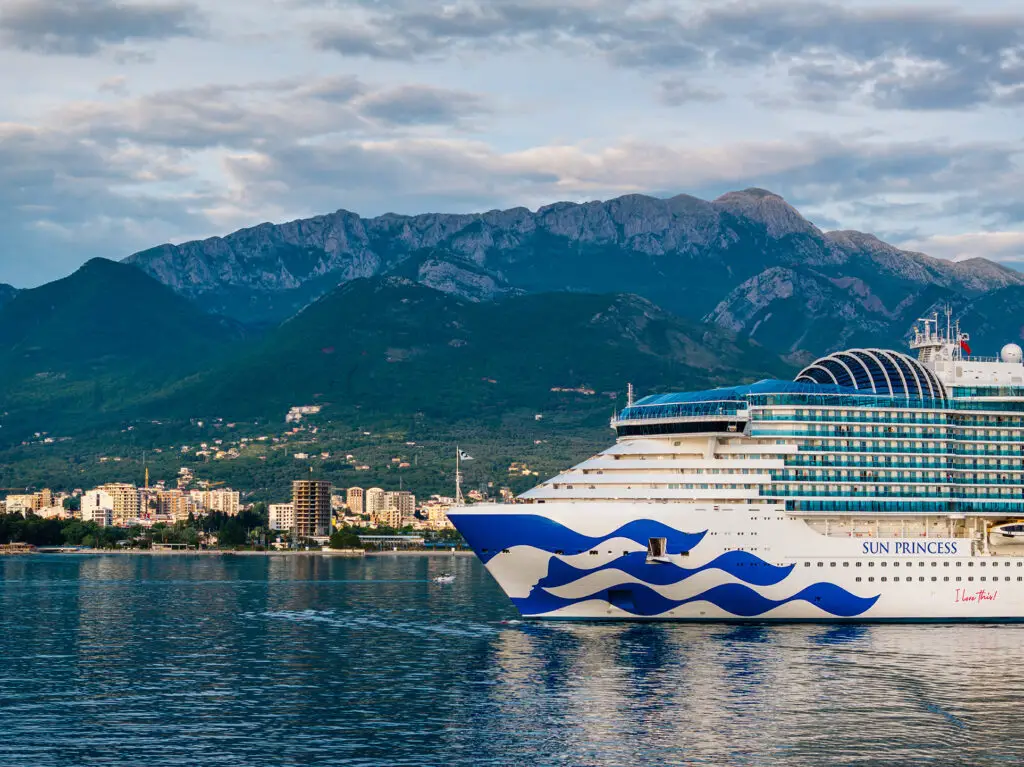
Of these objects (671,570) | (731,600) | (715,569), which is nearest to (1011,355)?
(731,600)

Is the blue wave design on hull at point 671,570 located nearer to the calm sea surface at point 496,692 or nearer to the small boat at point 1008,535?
the calm sea surface at point 496,692

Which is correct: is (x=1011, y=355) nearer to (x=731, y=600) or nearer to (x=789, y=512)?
(x=789, y=512)

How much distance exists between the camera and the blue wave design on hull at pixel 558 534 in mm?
60500

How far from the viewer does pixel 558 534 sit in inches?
2388

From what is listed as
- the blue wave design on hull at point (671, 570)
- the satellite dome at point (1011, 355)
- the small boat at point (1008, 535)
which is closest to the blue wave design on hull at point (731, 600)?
→ the blue wave design on hull at point (671, 570)

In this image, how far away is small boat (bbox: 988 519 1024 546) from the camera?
214 ft

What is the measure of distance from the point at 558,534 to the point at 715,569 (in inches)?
270

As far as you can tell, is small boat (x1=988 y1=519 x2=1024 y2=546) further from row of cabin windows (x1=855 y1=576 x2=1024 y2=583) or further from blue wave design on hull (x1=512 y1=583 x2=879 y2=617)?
blue wave design on hull (x1=512 y1=583 x2=879 y2=617)

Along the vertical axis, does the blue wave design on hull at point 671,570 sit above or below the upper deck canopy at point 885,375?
below

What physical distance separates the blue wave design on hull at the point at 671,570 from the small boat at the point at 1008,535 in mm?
10682

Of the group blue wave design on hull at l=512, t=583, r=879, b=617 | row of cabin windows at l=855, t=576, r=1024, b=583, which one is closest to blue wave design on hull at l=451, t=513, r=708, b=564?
blue wave design on hull at l=512, t=583, r=879, b=617

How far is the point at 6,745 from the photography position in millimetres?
38719

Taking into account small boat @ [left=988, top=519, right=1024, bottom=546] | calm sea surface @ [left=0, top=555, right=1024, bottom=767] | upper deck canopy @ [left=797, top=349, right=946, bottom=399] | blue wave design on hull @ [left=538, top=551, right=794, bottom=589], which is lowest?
calm sea surface @ [left=0, top=555, right=1024, bottom=767]

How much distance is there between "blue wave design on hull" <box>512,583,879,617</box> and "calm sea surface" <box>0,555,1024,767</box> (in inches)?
34.3
